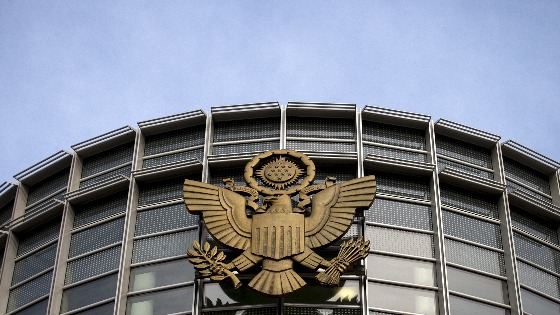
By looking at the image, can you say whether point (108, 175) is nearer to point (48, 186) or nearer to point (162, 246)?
point (48, 186)

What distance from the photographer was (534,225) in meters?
41.8

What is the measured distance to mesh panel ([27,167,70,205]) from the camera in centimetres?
4319

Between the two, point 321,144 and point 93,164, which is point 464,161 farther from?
point 93,164

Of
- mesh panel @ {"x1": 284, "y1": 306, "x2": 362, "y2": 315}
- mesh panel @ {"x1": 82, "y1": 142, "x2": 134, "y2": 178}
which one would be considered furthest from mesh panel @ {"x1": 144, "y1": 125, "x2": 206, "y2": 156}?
mesh panel @ {"x1": 284, "y1": 306, "x2": 362, "y2": 315}

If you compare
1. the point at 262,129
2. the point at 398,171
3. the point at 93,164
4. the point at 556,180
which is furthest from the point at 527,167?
the point at 93,164

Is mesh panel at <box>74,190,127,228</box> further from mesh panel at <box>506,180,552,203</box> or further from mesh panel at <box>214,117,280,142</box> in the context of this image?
mesh panel at <box>506,180,552,203</box>

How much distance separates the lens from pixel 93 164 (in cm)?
4281

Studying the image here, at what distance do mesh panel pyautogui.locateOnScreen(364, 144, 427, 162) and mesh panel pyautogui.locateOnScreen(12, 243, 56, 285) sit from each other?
12782 mm

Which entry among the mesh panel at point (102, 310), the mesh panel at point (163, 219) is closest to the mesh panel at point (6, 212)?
the mesh panel at point (163, 219)

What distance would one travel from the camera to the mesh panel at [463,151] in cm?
4172

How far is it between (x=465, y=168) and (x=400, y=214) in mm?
3902

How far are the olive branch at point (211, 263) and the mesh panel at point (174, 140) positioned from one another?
7028 millimetres

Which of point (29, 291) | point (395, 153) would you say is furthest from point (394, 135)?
point (29, 291)

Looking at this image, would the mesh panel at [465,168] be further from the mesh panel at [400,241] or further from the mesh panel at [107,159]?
the mesh panel at [107,159]
